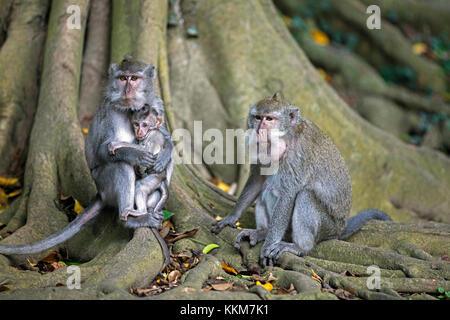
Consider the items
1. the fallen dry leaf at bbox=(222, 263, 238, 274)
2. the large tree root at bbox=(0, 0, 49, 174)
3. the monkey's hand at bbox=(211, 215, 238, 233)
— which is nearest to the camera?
the fallen dry leaf at bbox=(222, 263, 238, 274)

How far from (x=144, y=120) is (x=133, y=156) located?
39 centimetres

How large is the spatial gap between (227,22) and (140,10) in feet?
4.22

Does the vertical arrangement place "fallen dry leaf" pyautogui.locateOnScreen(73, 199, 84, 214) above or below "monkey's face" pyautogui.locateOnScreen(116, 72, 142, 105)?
below

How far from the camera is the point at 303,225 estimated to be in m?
5.34

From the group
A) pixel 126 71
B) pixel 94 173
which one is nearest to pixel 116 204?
pixel 94 173

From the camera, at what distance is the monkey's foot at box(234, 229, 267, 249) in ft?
17.6

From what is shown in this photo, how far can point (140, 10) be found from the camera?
6887mm

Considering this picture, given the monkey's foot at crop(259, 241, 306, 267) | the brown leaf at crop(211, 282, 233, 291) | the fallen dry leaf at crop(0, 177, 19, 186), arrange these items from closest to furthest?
the brown leaf at crop(211, 282, 233, 291) < the monkey's foot at crop(259, 241, 306, 267) < the fallen dry leaf at crop(0, 177, 19, 186)

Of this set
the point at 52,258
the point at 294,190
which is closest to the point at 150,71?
the point at 294,190

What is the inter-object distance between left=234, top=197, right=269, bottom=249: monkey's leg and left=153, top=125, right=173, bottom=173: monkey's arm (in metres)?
1.04

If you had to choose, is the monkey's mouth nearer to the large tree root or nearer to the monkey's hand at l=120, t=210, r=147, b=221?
the monkey's hand at l=120, t=210, r=147, b=221

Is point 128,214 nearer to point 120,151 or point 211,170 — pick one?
point 120,151

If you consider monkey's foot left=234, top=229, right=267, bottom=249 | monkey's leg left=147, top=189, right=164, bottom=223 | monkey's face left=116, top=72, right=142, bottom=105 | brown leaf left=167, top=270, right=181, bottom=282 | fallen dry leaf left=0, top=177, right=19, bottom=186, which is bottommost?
brown leaf left=167, top=270, right=181, bottom=282

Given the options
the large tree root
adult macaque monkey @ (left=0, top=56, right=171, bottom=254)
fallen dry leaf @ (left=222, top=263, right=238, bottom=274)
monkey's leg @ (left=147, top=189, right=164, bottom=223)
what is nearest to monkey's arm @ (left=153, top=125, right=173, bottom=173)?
adult macaque monkey @ (left=0, top=56, right=171, bottom=254)
